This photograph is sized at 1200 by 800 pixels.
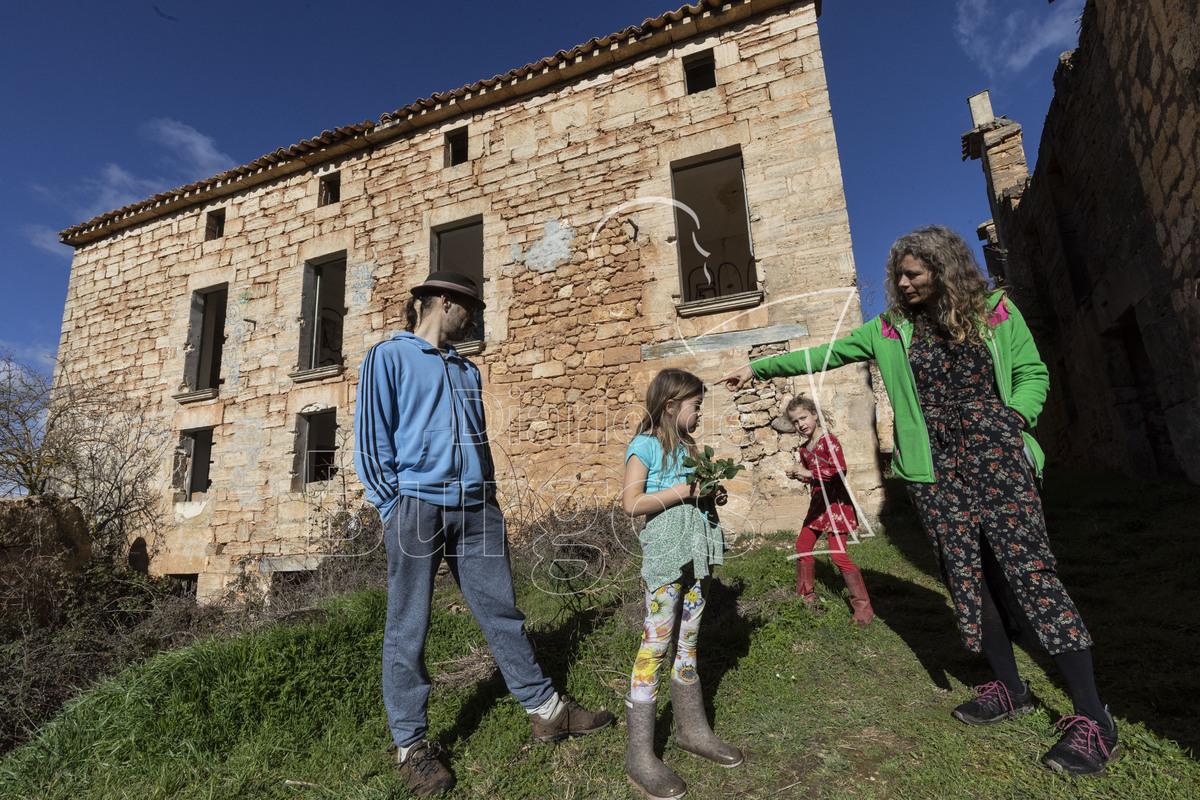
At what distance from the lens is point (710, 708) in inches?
102

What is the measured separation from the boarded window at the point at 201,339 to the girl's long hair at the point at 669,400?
10.8 meters

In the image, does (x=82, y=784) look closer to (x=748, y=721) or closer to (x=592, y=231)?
(x=748, y=721)

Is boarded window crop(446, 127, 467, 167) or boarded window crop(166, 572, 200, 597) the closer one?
boarded window crop(446, 127, 467, 167)

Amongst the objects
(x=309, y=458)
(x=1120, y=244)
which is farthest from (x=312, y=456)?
(x=1120, y=244)

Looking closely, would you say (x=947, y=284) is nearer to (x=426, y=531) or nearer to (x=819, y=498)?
(x=819, y=498)

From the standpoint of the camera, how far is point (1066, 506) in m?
5.65

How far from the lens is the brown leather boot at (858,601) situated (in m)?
3.39

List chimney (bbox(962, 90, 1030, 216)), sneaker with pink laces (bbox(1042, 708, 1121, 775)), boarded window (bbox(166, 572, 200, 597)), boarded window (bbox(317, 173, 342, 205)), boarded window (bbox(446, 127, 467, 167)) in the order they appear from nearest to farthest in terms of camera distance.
Answer: 1. sneaker with pink laces (bbox(1042, 708, 1121, 775))
2. boarded window (bbox(446, 127, 467, 167))
3. boarded window (bbox(166, 572, 200, 597))
4. boarded window (bbox(317, 173, 342, 205))
5. chimney (bbox(962, 90, 1030, 216))

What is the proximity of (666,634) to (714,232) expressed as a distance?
10108mm

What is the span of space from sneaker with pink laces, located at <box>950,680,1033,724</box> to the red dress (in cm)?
144

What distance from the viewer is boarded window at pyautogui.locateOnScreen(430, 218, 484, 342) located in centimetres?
848

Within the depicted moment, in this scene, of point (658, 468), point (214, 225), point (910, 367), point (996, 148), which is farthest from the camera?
point (996, 148)

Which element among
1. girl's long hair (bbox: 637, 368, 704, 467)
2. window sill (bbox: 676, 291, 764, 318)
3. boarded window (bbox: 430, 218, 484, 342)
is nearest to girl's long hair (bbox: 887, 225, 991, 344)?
girl's long hair (bbox: 637, 368, 704, 467)

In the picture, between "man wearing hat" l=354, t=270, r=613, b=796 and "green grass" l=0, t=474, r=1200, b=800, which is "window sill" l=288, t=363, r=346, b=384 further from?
"man wearing hat" l=354, t=270, r=613, b=796
